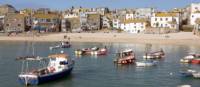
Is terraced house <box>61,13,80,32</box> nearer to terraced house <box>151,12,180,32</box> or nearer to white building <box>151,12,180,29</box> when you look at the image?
terraced house <box>151,12,180,32</box>

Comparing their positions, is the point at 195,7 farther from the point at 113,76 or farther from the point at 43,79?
the point at 43,79

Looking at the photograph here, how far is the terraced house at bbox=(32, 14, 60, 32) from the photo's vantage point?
5517 inches

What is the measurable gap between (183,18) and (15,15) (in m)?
49.9

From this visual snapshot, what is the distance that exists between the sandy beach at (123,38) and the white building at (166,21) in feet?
32.0

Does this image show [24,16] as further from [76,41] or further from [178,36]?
[178,36]

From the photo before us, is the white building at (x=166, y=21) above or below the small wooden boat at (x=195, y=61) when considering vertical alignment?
above

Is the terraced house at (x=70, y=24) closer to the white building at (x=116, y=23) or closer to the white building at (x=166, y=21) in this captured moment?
the white building at (x=116, y=23)

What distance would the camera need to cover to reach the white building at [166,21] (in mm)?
126500

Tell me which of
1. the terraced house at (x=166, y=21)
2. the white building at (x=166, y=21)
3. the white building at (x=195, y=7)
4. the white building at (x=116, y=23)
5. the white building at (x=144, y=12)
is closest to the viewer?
the terraced house at (x=166, y=21)

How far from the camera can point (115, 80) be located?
44.1 meters

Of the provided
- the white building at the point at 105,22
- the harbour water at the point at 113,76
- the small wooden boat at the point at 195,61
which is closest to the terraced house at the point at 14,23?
the white building at the point at 105,22

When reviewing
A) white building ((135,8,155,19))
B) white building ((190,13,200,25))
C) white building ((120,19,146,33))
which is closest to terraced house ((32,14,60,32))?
white building ((120,19,146,33))

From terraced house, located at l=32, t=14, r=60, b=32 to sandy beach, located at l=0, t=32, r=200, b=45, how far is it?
38.5 feet

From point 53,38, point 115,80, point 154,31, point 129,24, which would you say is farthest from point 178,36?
point 115,80
